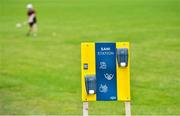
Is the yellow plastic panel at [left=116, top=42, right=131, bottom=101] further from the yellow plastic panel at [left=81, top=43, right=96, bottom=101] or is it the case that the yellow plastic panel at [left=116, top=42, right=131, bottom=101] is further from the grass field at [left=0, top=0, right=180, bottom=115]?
the grass field at [left=0, top=0, right=180, bottom=115]

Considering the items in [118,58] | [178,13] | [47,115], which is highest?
[178,13]

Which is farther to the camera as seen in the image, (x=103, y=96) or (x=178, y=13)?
(x=178, y=13)

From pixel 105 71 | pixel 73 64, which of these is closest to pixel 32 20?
pixel 73 64

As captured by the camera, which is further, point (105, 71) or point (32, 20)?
point (32, 20)

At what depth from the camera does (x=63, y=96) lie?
53.8 feet

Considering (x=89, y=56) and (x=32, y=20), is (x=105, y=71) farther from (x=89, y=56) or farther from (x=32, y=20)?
(x=32, y=20)

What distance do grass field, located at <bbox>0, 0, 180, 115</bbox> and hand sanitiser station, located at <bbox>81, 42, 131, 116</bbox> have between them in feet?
12.9

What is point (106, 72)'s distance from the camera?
997 centimetres

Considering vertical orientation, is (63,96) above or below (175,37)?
below

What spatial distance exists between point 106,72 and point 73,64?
42.9ft

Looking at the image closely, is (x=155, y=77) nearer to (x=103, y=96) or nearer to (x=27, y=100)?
(x=27, y=100)

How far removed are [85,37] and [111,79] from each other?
23876mm

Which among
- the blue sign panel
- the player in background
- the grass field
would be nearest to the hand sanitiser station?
the blue sign panel

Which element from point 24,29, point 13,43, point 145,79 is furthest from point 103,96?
point 24,29
